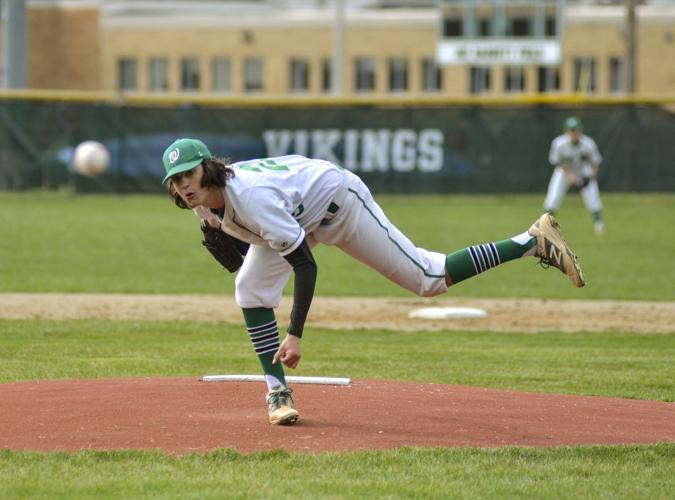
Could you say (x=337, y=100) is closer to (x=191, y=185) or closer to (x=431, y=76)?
(x=191, y=185)

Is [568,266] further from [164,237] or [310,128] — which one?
[310,128]

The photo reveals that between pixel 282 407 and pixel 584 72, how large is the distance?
157 ft

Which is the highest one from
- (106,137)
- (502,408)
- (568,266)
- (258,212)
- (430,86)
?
(258,212)

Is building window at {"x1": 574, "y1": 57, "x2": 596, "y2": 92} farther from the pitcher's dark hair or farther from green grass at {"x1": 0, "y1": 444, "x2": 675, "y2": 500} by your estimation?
green grass at {"x1": 0, "y1": 444, "x2": 675, "y2": 500}

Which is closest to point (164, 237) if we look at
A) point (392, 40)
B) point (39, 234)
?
point (39, 234)

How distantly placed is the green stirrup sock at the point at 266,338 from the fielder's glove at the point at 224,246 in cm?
27

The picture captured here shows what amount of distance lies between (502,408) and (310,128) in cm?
2236

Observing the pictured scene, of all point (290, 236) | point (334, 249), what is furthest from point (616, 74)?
point (290, 236)

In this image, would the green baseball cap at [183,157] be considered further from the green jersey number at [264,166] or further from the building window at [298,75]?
the building window at [298,75]

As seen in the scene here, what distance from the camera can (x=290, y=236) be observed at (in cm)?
578

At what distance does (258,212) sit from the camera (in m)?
5.76

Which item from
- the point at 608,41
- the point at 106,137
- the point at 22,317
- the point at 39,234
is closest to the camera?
the point at 22,317

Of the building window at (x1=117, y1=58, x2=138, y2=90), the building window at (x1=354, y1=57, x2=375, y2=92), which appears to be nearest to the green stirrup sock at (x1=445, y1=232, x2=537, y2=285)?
the building window at (x1=354, y1=57, x2=375, y2=92)

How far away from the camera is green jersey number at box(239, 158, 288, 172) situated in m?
6.02
